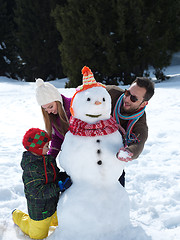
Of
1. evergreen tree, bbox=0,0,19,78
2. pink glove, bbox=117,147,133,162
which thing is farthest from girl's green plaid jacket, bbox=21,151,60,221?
evergreen tree, bbox=0,0,19,78

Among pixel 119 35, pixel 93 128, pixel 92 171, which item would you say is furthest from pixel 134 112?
pixel 119 35

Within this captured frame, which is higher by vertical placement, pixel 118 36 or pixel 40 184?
pixel 40 184

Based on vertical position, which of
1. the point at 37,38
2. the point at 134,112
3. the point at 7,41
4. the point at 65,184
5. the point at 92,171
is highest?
the point at 134,112

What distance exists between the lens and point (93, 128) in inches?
72.6

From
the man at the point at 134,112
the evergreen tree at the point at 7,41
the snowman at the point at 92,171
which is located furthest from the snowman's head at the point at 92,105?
the evergreen tree at the point at 7,41

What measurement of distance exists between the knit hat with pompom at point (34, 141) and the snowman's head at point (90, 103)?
12.3 inches

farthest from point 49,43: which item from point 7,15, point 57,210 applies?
point 57,210

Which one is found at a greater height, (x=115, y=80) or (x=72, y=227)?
(x=72, y=227)

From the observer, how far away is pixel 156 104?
616 cm

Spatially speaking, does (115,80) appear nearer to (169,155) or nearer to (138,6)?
(138,6)

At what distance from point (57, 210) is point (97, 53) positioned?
8.55 m

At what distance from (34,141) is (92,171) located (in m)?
0.49

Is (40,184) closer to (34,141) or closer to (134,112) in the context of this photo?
(34,141)

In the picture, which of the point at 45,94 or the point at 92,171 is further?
the point at 45,94
